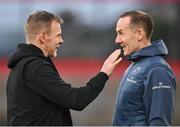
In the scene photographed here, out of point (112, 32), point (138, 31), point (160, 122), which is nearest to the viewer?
point (160, 122)

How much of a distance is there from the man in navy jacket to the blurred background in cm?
1096

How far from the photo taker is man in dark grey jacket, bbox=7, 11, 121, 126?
18.3 ft

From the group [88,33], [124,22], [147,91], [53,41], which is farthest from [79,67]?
[147,91]

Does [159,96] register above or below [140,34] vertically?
below

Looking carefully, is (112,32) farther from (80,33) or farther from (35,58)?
(35,58)

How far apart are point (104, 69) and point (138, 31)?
0.45m

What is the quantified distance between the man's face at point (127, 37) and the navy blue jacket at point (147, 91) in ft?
0.20

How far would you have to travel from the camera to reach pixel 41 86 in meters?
5.59

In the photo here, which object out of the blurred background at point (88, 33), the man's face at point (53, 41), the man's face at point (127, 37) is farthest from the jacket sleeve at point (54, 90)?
the blurred background at point (88, 33)

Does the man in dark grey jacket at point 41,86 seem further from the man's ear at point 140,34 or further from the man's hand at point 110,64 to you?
the man's ear at point 140,34

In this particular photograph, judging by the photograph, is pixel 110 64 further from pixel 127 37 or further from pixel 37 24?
pixel 37 24

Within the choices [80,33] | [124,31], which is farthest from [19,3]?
[124,31]

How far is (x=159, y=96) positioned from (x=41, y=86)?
35.4 inches

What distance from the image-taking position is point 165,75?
18.6 ft
